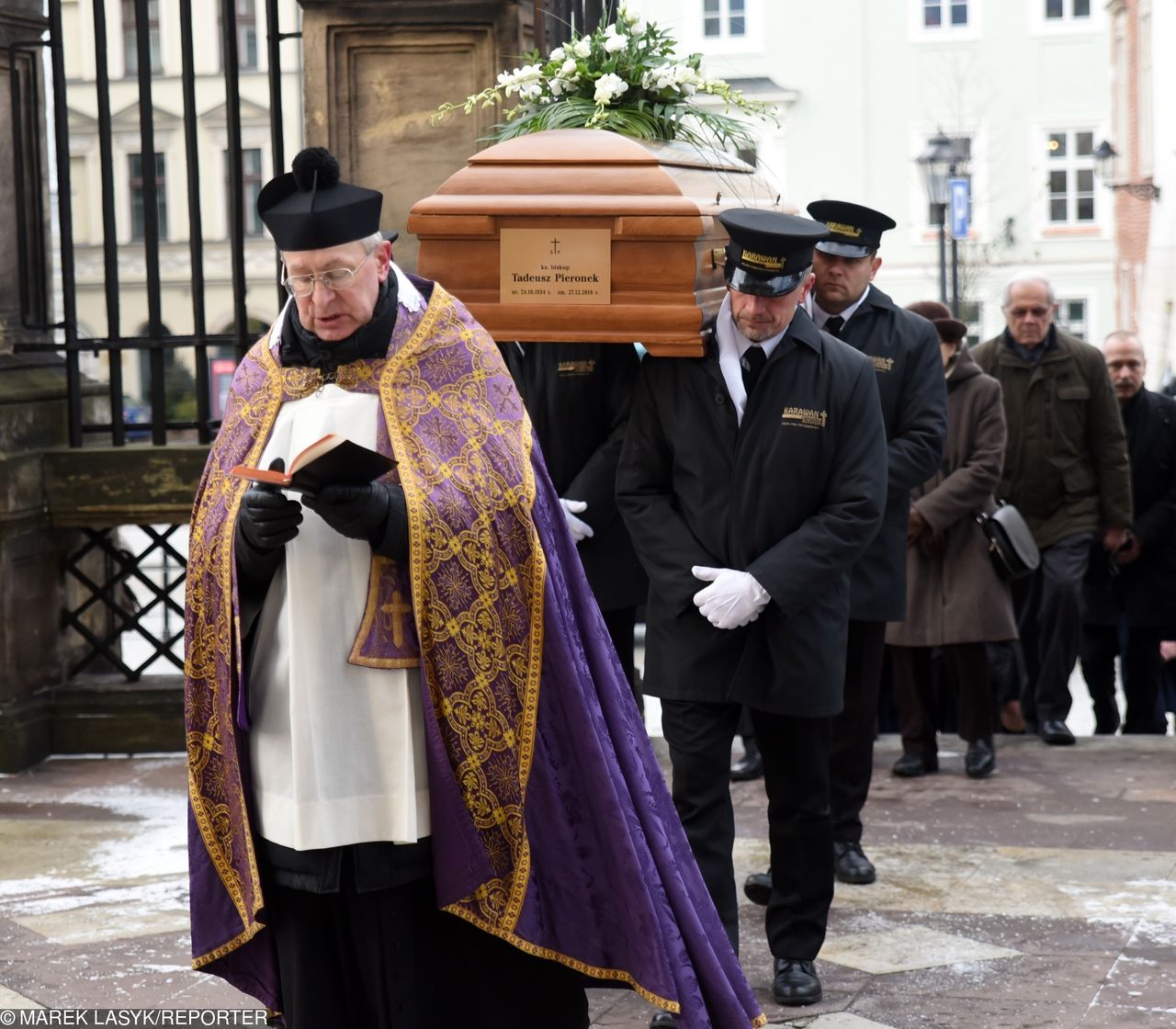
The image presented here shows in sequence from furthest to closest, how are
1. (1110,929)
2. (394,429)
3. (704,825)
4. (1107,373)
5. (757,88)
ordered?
(757,88)
(1107,373)
(1110,929)
(704,825)
(394,429)

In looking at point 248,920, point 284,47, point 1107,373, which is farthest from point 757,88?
point 248,920

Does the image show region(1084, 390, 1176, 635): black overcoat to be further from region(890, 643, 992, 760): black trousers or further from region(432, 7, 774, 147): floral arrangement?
region(432, 7, 774, 147): floral arrangement

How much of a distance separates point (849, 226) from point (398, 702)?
2804 millimetres

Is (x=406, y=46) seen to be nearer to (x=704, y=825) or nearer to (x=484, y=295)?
(x=484, y=295)

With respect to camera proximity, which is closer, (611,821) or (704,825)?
(611,821)

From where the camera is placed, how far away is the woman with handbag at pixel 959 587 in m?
7.78

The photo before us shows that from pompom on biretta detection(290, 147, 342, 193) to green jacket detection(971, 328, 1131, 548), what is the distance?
210 inches

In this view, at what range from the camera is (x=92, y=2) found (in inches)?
322

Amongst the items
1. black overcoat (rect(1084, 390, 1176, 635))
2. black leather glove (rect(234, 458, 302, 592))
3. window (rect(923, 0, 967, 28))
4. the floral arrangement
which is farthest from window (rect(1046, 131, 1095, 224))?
black leather glove (rect(234, 458, 302, 592))

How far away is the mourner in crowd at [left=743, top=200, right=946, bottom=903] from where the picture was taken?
6.09 metres

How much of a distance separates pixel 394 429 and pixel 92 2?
16.4 ft

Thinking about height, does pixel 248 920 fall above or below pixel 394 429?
below

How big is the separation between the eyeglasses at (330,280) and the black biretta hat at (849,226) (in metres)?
2.46

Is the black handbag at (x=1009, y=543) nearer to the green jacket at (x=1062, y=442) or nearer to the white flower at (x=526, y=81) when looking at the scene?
the green jacket at (x=1062, y=442)
